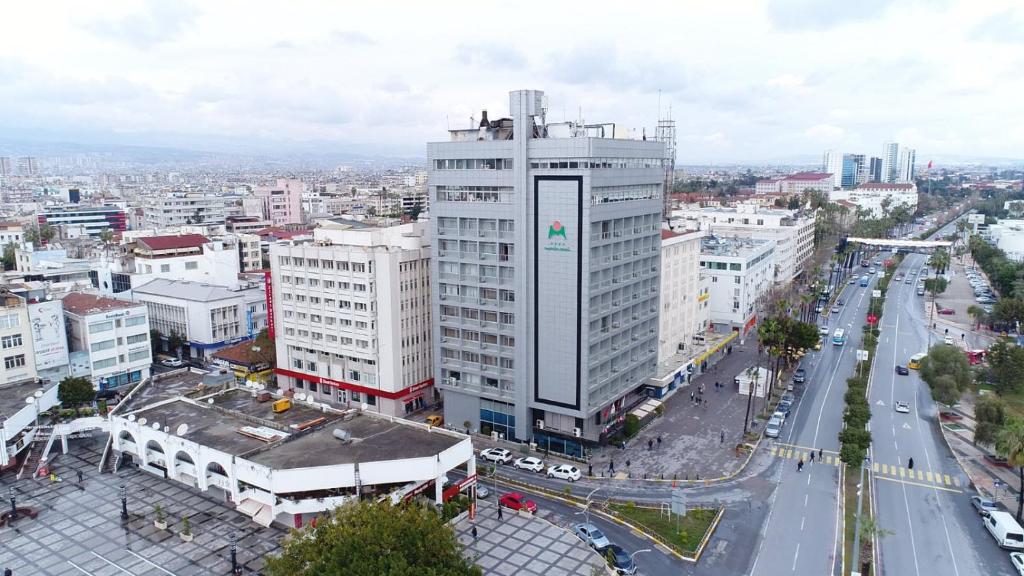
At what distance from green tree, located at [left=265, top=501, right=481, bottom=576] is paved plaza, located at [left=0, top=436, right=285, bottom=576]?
34.8 ft

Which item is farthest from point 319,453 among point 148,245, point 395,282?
point 148,245

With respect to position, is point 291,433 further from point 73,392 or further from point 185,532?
point 73,392

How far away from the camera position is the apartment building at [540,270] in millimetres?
63312

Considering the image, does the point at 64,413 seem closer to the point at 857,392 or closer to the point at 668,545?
the point at 668,545

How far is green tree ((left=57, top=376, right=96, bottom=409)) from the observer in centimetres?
7081

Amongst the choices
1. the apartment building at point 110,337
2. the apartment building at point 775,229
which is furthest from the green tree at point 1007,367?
the apartment building at point 110,337

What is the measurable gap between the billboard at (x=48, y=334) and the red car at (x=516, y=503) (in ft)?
189

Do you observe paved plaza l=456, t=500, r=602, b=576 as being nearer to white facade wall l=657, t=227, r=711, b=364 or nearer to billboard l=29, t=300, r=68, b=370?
white facade wall l=657, t=227, r=711, b=364

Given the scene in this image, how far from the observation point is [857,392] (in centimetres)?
6881

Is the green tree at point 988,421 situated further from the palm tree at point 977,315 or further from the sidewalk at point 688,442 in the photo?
the palm tree at point 977,315

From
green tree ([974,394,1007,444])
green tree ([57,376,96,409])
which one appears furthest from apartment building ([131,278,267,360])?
green tree ([974,394,1007,444])

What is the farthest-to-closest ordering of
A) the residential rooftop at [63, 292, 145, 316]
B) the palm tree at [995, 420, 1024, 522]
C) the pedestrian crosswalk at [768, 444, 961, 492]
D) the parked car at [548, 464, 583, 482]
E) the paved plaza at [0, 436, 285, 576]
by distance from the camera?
the residential rooftop at [63, 292, 145, 316] → the parked car at [548, 464, 583, 482] → the pedestrian crosswalk at [768, 444, 961, 492] → the palm tree at [995, 420, 1024, 522] → the paved plaza at [0, 436, 285, 576]

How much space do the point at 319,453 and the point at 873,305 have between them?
115 m

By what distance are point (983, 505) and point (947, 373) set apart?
2759 centimetres
